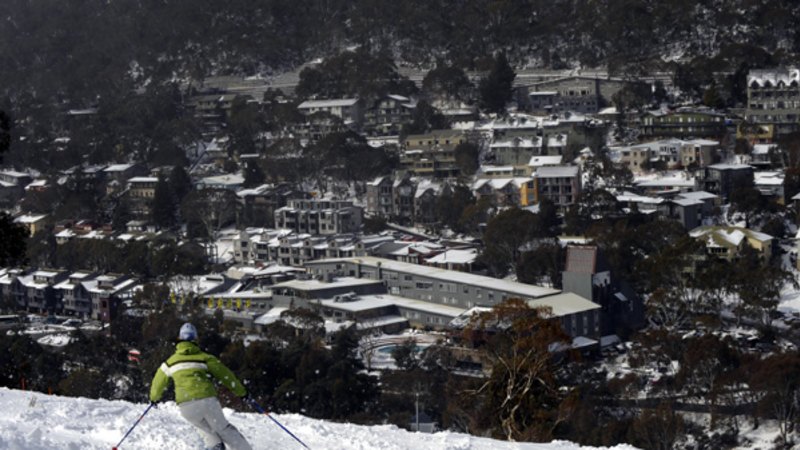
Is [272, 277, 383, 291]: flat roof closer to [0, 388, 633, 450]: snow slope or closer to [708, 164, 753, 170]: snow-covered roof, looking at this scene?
[708, 164, 753, 170]: snow-covered roof

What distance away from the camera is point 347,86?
39.1 metres

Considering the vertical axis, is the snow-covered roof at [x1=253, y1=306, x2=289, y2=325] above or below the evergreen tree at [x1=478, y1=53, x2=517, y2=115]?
below

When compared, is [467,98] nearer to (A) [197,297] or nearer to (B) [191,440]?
(A) [197,297]

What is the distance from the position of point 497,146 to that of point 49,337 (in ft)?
41.4

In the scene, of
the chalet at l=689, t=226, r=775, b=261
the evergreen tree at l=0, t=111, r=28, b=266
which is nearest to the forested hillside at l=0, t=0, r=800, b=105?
the chalet at l=689, t=226, r=775, b=261

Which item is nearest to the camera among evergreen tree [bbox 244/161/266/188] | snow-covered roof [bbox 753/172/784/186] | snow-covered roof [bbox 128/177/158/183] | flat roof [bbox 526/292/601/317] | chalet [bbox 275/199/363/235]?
flat roof [bbox 526/292/601/317]

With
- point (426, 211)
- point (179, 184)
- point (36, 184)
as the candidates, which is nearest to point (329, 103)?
point (179, 184)

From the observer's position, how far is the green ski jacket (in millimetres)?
5340

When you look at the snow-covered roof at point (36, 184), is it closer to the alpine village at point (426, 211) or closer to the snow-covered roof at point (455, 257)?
the alpine village at point (426, 211)

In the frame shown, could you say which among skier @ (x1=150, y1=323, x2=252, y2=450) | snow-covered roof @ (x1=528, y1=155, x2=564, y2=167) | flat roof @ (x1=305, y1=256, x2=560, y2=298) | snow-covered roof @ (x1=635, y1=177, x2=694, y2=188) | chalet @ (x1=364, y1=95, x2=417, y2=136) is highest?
skier @ (x1=150, y1=323, x2=252, y2=450)

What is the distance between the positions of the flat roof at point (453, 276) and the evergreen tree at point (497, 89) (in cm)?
1057

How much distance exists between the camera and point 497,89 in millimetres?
35906

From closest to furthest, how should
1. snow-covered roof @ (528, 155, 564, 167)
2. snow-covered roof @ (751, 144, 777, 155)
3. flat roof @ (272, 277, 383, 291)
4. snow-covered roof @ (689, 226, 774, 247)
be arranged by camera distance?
snow-covered roof @ (689, 226, 774, 247) < flat roof @ (272, 277, 383, 291) < snow-covered roof @ (751, 144, 777, 155) < snow-covered roof @ (528, 155, 564, 167)

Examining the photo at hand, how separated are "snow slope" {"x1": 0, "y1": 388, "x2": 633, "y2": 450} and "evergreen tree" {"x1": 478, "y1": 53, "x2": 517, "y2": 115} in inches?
1145
